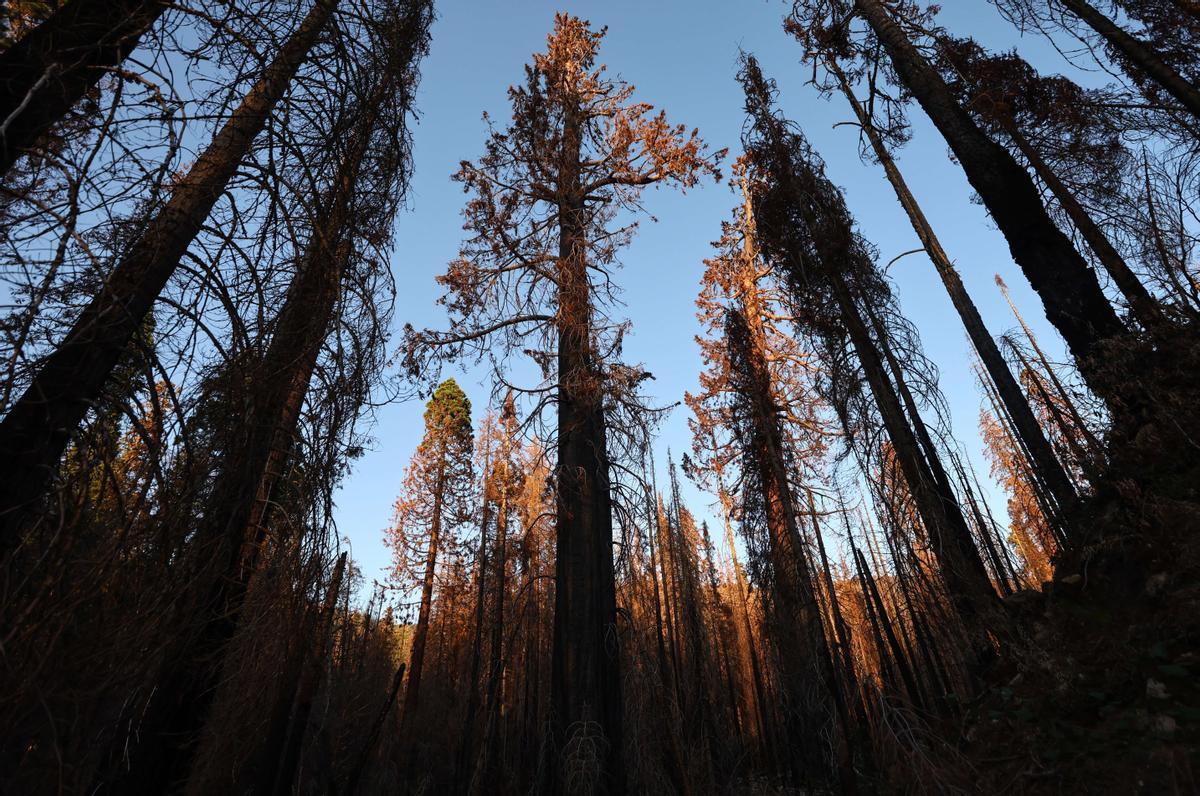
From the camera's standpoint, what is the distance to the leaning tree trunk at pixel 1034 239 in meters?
5.41

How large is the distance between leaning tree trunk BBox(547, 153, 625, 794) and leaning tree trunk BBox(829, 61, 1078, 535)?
5.29 meters

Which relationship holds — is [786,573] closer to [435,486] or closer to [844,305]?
[844,305]

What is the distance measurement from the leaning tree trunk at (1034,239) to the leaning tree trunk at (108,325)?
728 cm

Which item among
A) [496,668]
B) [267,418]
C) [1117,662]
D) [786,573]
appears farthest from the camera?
[496,668]

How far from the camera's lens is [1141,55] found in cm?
707

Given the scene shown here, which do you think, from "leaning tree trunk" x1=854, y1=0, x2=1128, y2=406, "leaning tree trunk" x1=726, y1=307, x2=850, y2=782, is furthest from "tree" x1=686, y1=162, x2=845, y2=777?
"leaning tree trunk" x1=854, y1=0, x2=1128, y2=406

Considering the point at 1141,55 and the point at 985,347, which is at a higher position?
the point at 1141,55

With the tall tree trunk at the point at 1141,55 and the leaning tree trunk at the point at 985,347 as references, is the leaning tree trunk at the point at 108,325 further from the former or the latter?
the tall tree trunk at the point at 1141,55

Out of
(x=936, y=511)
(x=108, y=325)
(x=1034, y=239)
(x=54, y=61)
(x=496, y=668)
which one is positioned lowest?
(x=496, y=668)

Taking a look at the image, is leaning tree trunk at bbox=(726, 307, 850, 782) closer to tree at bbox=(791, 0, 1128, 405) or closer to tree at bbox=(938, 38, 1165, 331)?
tree at bbox=(791, 0, 1128, 405)

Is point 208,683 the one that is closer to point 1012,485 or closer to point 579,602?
point 579,602

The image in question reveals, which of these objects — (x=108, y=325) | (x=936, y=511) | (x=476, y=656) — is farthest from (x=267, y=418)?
(x=476, y=656)

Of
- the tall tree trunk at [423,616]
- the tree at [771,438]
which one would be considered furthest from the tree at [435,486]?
the tree at [771,438]

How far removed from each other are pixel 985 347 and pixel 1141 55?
419cm
